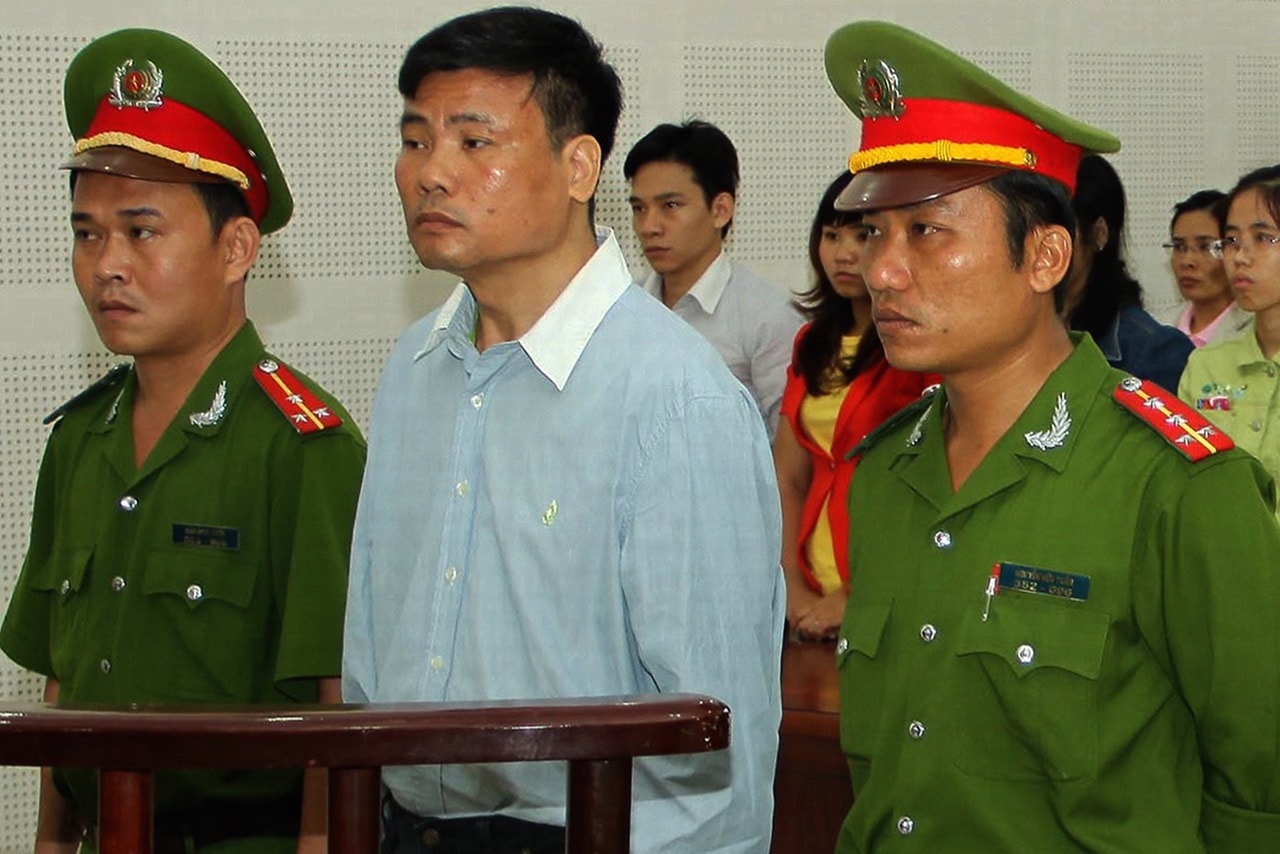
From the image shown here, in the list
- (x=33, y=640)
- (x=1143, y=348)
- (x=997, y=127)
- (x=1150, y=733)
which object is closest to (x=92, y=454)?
(x=33, y=640)

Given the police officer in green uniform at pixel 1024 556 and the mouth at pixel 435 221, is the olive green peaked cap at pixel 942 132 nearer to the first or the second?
the police officer in green uniform at pixel 1024 556

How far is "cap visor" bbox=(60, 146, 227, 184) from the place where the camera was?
2.27 metres

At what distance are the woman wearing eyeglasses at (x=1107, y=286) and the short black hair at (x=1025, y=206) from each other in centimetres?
181

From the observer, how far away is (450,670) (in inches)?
66.6

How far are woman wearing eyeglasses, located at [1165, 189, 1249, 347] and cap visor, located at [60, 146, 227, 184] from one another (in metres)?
4.36

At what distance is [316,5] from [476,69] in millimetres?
3206

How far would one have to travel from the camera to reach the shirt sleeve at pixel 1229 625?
5.70ft

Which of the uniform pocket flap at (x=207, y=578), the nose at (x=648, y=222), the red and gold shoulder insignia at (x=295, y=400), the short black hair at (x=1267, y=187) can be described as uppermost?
the short black hair at (x=1267, y=187)

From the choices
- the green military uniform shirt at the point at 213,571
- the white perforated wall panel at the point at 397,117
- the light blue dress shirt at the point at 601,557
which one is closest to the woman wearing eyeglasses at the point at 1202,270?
the white perforated wall panel at the point at 397,117

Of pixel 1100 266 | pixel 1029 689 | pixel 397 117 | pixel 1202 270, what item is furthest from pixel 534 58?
pixel 1202 270

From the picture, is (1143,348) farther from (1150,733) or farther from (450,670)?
(450,670)

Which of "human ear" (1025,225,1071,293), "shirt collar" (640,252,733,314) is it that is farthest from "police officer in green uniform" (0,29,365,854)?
"shirt collar" (640,252,733,314)

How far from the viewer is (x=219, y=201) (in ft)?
7.69

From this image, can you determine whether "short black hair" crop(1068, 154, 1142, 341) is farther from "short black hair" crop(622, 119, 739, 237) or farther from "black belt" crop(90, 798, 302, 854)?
"black belt" crop(90, 798, 302, 854)
